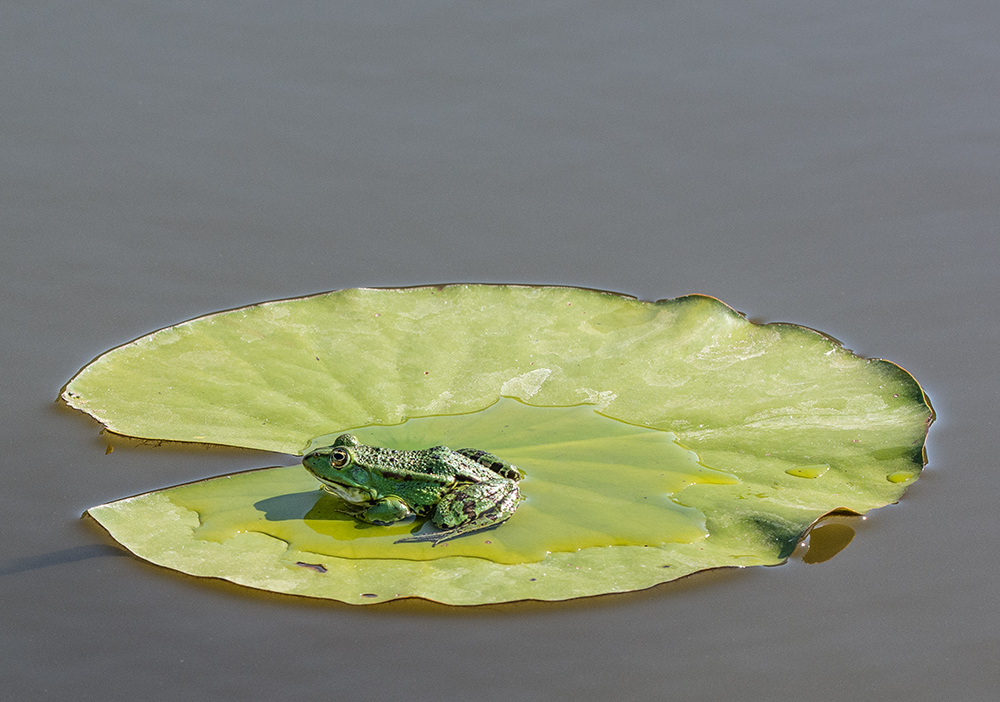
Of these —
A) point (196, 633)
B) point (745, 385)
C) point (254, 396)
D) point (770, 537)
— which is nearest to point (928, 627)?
point (770, 537)

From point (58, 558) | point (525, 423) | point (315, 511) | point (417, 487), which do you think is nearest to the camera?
point (58, 558)

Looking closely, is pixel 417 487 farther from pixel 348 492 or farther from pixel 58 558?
pixel 58 558

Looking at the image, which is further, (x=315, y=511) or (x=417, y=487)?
(x=315, y=511)

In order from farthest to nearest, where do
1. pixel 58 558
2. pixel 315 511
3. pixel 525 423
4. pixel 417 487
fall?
pixel 525 423, pixel 315 511, pixel 417 487, pixel 58 558

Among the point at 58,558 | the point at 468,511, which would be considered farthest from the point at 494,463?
the point at 58,558

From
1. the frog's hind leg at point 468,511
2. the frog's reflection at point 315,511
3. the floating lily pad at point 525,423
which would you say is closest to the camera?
the floating lily pad at point 525,423

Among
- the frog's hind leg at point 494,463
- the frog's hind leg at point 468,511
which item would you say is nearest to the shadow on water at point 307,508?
the frog's hind leg at point 468,511

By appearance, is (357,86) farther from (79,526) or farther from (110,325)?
(79,526)

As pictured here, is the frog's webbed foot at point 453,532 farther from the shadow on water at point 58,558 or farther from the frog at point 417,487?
the shadow on water at point 58,558

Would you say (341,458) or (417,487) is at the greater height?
(341,458)
